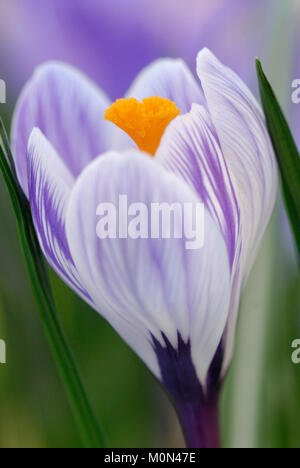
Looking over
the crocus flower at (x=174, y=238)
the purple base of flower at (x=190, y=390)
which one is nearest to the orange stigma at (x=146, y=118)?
the crocus flower at (x=174, y=238)

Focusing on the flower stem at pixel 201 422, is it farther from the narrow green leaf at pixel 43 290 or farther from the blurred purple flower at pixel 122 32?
the blurred purple flower at pixel 122 32

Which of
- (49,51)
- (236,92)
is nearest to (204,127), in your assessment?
(236,92)

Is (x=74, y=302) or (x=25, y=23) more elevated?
(x=25, y=23)

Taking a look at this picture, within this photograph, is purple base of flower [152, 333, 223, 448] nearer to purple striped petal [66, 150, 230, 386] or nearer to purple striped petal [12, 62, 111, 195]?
purple striped petal [66, 150, 230, 386]

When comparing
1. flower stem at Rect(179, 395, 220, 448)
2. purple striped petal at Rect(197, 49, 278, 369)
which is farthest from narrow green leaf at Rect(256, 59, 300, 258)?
flower stem at Rect(179, 395, 220, 448)

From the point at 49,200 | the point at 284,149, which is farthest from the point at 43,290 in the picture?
the point at 284,149

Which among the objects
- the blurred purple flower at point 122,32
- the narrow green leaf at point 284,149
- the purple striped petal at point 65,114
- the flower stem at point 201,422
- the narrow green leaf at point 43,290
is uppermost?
the blurred purple flower at point 122,32
